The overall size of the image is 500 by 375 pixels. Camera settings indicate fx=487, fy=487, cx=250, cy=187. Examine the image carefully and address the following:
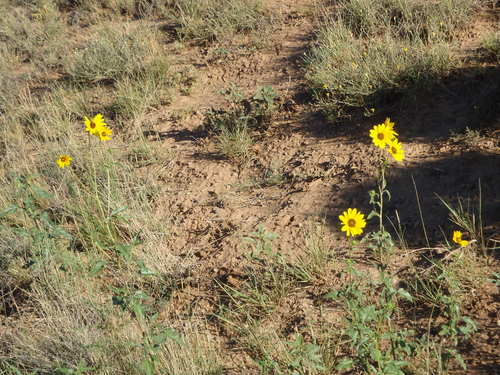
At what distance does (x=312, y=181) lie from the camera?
13.1 feet

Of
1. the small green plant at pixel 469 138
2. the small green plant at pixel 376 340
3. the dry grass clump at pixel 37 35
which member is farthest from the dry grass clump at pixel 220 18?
the small green plant at pixel 376 340

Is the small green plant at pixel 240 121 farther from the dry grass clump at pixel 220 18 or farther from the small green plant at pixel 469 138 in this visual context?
the small green plant at pixel 469 138

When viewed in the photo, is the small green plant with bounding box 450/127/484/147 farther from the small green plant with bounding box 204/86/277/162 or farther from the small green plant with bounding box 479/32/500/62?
the small green plant with bounding box 204/86/277/162

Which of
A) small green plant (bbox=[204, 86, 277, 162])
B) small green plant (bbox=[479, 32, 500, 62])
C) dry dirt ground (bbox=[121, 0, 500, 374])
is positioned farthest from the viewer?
small green plant (bbox=[204, 86, 277, 162])

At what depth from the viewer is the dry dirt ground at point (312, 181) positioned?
3.22 meters

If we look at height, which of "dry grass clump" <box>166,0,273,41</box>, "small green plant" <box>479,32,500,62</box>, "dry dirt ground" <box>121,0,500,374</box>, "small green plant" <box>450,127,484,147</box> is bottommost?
"dry dirt ground" <box>121,0,500,374</box>

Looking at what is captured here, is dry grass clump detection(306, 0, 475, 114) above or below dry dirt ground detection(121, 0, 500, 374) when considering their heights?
above

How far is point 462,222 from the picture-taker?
10.2 ft

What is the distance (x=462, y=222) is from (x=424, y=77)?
164 cm

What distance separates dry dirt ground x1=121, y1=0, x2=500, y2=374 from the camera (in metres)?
3.22

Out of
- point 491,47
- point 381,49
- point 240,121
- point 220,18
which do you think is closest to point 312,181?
point 240,121

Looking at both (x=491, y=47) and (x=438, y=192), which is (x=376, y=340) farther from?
(x=491, y=47)

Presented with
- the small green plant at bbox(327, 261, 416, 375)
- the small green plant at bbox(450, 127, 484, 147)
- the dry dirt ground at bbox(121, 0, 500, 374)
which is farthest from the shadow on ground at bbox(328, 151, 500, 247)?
the small green plant at bbox(327, 261, 416, 375)

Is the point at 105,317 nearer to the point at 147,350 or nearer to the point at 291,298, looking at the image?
the point at 147,350
